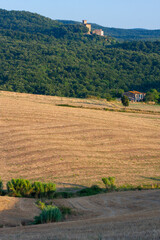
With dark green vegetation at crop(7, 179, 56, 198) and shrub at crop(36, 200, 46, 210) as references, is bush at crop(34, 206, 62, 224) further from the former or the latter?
dark green vegetation at crop(7, 179, 56, 198)

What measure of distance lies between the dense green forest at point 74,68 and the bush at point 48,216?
5095 cm

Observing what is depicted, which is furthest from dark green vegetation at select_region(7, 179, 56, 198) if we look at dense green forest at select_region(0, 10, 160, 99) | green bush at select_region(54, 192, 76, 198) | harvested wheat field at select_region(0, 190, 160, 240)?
dense green forest at select_region(0, 10, 160, 99)

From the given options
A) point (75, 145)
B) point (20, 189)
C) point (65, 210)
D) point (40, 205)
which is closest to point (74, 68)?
point (75, 145)

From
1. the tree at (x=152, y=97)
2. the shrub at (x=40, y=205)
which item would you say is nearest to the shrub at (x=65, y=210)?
the shrub at (x=40, y=205)

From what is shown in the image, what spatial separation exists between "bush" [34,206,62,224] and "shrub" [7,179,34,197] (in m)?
3.53

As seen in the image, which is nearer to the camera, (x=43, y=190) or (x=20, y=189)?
(x=43, y=190)

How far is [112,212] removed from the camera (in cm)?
1140

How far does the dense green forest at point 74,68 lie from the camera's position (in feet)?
218

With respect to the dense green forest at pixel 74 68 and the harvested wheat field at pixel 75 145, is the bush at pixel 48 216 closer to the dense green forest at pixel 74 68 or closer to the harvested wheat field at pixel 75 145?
the harvested wheat field at pixel 75 145

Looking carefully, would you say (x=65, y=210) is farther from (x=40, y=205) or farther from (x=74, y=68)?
(x=74, y=68)

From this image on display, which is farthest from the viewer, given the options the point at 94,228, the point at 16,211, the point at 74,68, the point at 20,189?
the point at 74,68

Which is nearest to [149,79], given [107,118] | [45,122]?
[107,118]

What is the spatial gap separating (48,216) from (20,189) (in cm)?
403

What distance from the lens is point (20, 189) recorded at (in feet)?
44.2
